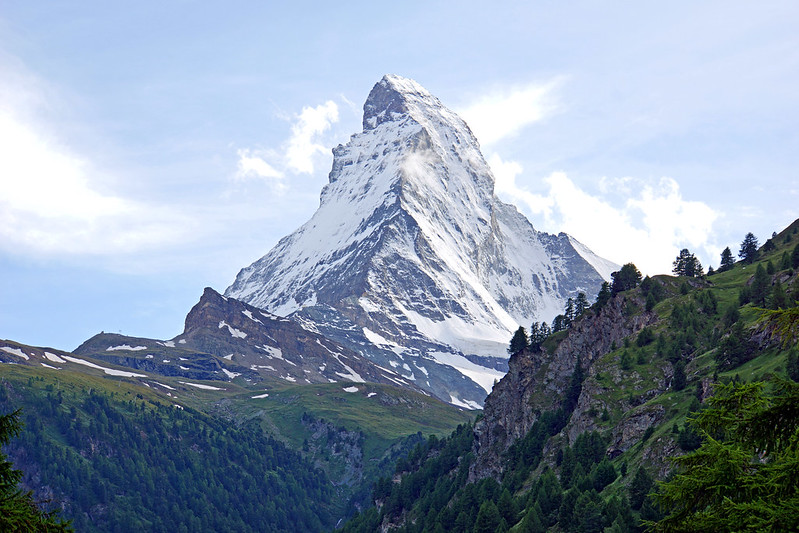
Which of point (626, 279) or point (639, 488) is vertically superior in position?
point (626, 279)

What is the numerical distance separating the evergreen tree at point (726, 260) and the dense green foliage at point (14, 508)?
178338mm

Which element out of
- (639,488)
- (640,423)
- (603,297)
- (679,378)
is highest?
(603,297)

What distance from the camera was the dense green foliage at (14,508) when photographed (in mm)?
24453

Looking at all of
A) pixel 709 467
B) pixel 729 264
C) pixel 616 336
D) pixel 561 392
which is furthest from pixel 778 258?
pixel 709 467

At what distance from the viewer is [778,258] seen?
16412 cm

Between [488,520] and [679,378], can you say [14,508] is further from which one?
[679,378]

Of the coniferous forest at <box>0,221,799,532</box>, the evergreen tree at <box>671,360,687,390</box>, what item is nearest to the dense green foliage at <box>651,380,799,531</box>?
the coniferous forest at <box>0,221,799,532</box>

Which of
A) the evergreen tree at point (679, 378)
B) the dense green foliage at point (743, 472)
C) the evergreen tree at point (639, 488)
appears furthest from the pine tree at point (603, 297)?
the dense green foliage at point (743, 472)

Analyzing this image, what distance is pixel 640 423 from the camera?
120 meters

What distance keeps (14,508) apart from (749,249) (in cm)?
18384

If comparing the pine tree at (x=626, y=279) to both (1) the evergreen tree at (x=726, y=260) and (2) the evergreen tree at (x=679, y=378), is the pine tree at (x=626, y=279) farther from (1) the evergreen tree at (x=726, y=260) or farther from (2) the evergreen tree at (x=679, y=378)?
(2) the evergreen tree at (x=679, y=378)

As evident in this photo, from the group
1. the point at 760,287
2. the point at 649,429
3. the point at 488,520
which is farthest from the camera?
the point at 760,287

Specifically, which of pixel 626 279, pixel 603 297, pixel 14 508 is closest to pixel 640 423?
pixel 603 297

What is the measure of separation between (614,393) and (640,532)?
50730mm
